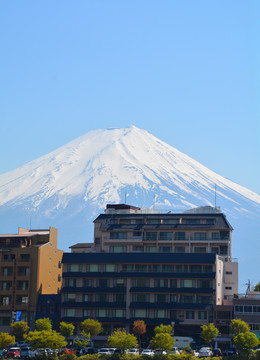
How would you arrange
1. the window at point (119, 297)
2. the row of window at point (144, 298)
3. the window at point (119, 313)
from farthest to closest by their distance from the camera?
the window at point (119, 297), the window at point (119, 313), the row of window at point (144, 298)

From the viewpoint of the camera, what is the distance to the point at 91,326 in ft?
417

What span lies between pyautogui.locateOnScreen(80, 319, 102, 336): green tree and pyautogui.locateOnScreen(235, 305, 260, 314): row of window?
21.2 metres

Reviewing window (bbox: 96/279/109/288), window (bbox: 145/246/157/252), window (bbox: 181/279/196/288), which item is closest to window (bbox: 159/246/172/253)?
window (bbox: 145/246/157/252)

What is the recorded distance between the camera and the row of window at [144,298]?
5192 inches

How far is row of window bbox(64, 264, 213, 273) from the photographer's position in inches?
5241

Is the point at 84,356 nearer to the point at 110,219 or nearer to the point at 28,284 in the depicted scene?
the point at 28,284

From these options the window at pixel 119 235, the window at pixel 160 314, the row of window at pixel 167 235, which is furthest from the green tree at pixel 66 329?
the row of window at pixel 167 235

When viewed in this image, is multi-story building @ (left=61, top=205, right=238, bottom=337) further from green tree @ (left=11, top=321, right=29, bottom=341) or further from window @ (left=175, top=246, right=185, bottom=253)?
green tree @ (left=11, top=321, right=29, bottom=341)

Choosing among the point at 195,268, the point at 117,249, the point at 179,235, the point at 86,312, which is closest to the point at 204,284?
the point at 195,268

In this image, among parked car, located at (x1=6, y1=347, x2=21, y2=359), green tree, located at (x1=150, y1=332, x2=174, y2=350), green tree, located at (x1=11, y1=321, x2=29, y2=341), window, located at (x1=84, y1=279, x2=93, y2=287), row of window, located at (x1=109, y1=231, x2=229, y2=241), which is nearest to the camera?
green tree, located at (x1=150, y1=332, x2=174, y2=350)

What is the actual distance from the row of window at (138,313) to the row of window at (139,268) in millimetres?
6395

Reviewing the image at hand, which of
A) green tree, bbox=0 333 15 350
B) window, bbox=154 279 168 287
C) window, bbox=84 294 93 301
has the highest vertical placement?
window, bbox=154 279 168 287

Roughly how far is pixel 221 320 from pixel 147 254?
16.1 metres

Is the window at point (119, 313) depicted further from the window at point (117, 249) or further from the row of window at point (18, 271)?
the row of window at point (18, 271)
